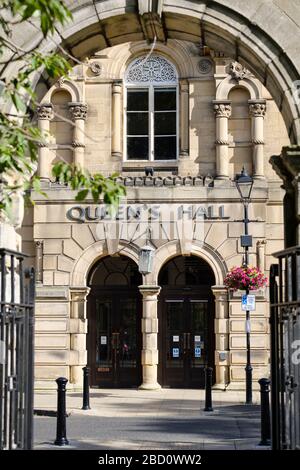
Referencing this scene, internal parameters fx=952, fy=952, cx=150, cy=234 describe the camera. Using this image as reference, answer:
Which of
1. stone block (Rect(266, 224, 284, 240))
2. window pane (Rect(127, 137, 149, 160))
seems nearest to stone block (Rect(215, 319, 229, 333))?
stone block (Rect(266, 224, 284, 240))

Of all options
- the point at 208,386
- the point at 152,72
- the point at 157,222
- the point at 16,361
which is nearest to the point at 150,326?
the point at 157,222

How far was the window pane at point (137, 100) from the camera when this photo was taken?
98.1 ft

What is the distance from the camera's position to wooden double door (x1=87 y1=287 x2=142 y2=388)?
2944 centimetres

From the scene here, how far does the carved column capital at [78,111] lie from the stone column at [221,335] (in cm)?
673

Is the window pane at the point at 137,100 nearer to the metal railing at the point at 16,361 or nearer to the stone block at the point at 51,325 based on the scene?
the stone block at the point at 51,325

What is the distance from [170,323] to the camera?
2944cm

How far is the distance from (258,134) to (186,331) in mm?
6432

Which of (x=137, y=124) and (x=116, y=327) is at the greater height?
(x=137, y=124)

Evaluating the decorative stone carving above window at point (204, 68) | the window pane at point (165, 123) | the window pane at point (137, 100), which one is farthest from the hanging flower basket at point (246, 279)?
the decorative stone carving above window at point (204, 68)

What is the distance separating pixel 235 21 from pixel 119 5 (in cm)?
146

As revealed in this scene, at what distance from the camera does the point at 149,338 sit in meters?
28.5

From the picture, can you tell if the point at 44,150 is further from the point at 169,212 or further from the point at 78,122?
the point at 169,212
